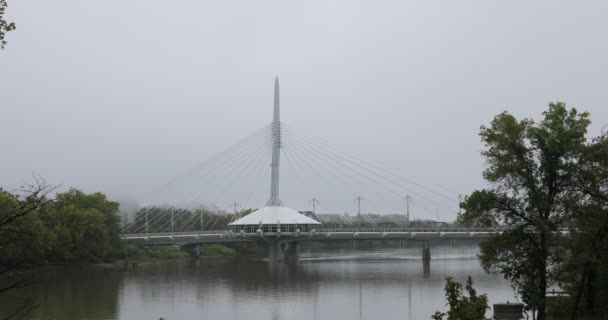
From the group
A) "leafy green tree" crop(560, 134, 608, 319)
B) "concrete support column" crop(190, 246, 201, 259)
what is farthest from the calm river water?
"concrete support column" crop(190, 246, 201, 259)

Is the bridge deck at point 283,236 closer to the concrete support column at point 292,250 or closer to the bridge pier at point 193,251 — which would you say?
the bridge pier at point 193,251

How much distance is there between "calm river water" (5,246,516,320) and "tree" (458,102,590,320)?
37.8 feet

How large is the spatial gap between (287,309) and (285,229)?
2208 inches

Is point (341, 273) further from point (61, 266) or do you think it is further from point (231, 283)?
point (61, 266)

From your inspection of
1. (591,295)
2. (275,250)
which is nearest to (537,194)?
(591,295)

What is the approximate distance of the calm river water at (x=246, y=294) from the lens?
3666 centimetres

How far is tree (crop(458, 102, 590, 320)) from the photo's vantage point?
2280 centimetres

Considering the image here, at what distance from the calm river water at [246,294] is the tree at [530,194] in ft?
37.8

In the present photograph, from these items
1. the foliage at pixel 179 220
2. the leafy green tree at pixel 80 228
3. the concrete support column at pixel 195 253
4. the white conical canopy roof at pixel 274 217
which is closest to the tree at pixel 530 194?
the leafy green tree at pixel 80 228

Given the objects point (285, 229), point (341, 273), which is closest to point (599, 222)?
point (341, 273)

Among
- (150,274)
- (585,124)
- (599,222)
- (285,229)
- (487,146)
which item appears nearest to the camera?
(599,222)

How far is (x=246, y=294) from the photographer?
155 ft

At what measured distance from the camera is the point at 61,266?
6838 centimetres

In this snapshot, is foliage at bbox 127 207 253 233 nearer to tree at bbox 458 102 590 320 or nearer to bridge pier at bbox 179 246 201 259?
bridge pier at bbox 179 246 201 259
